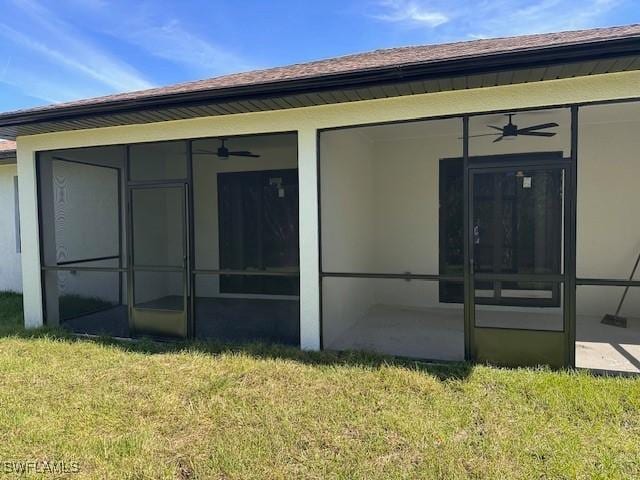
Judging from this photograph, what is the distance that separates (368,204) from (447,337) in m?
2.66

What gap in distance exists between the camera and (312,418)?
9.95 feet

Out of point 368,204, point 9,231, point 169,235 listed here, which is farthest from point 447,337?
point 9,231

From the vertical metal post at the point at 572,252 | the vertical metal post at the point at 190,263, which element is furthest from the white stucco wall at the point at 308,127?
the vertical metal post at the point at 190,263

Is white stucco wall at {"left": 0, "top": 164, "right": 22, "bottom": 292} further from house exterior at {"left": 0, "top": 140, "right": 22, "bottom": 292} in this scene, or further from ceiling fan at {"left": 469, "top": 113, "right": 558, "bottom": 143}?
ceiling fan at {"left": 469, "top": 113, "right": 558, "bottom": 143}

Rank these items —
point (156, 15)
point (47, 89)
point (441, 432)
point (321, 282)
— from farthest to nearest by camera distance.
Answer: point (47, 89) → point (156, 15) → point (321, 282) → point (441, 432)

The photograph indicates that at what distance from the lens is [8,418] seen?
3.11 m

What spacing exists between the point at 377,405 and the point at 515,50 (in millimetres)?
3114

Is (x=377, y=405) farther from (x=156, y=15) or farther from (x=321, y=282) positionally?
(x=156, y=15)

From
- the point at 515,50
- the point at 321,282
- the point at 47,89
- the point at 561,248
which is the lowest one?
the point at 321,282

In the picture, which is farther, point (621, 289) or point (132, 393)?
point (621, 289)

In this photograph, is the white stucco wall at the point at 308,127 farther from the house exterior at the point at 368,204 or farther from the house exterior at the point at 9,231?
the house exterior at the point at 9,231

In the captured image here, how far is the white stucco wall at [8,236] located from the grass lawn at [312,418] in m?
5.03

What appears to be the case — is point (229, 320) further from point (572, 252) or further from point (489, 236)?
point (572, 252)

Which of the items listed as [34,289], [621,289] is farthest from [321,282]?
[621,289]
